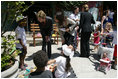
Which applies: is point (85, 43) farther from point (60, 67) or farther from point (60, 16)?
point (60, 16)

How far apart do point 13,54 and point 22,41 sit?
1.66ft

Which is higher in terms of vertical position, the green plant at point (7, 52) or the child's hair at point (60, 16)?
the child's hair at point (60, 16)

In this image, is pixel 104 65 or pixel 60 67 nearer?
pixel 60 67

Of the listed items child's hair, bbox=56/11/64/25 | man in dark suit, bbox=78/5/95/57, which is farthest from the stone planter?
child's hair, bbox=56/11/64/25

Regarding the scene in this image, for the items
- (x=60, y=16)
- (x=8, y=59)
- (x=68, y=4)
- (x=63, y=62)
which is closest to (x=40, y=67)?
(x=63, y=62)

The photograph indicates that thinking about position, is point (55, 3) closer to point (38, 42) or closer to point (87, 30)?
point (38, 42)

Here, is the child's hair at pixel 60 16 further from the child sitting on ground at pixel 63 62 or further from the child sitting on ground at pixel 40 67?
the child sitting on ground at pixel 40 67

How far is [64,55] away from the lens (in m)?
2.62

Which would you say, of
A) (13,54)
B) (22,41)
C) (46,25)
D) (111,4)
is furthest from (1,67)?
(111,4)

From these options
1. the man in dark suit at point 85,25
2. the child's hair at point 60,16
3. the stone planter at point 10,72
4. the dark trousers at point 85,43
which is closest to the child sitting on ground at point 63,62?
the stone planter at point 10,72

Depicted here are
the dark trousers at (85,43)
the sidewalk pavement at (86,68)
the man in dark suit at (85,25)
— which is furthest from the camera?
the dark trousers at (85,43)

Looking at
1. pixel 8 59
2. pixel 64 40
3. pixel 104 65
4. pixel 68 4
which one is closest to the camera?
pixel 8 59

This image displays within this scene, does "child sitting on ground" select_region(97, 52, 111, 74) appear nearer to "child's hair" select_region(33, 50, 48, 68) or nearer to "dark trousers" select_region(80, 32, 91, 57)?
"dark trousers" select_region(80, 32, 91, 57)

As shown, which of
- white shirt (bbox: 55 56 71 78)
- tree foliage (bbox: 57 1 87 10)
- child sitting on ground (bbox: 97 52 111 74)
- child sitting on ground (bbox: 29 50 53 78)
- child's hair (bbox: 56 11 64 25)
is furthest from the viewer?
child's hair (bbox: 56 11 64 25)
